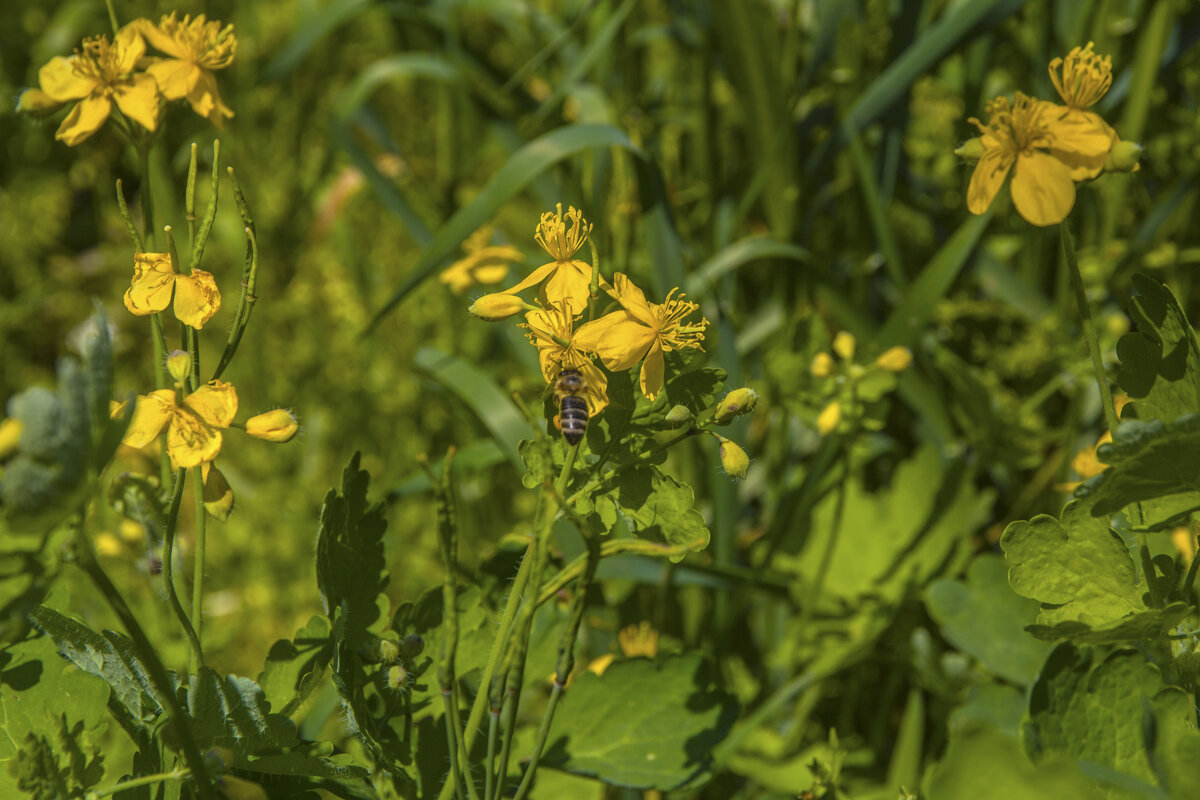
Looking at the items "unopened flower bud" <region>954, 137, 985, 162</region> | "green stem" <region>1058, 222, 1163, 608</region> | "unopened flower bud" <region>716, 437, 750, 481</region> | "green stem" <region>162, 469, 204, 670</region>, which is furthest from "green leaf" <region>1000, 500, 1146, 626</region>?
"green stem" <region>162, 469, 204, 670</region>

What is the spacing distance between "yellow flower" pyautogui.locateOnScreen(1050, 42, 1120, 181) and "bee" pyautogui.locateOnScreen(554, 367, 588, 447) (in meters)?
0.59

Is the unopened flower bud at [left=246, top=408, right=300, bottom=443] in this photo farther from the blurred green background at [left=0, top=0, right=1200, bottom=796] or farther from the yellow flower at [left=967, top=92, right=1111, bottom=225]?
the yellow flower at [left=967, top=92, right=1111, bottom=225]

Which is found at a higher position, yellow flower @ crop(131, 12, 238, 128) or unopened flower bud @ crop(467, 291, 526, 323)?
yellow flower @ crop(131, 12, 238, 128)

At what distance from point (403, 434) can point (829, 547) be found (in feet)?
5.02

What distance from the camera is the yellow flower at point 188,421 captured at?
971 millimetres

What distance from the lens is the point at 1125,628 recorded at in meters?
0.94

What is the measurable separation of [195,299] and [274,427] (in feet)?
0.55

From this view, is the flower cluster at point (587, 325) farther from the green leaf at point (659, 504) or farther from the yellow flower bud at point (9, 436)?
the yellow flower bud at point (9, 436)

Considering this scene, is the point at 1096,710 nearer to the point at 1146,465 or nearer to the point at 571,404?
the point at 1146,465

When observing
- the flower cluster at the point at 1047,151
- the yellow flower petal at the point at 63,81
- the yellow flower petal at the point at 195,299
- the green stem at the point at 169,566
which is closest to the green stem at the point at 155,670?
the green stem at the point at 169,566

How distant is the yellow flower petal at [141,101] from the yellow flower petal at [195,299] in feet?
0.72

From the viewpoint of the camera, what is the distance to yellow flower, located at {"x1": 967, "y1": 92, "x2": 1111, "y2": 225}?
1013 millimetres

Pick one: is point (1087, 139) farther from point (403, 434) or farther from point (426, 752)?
point (403, 434)

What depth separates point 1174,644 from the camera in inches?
43.0
